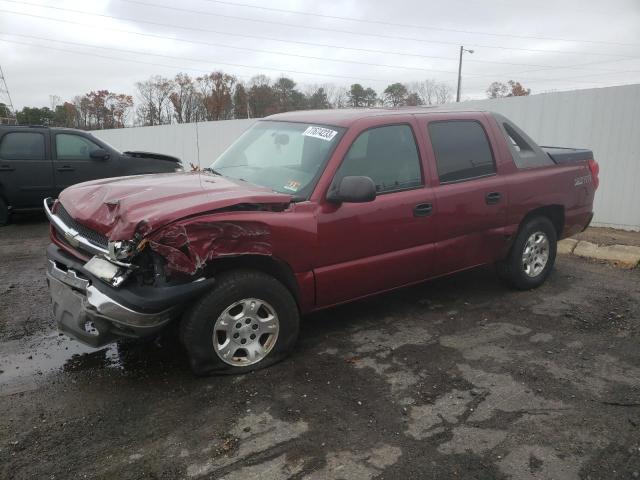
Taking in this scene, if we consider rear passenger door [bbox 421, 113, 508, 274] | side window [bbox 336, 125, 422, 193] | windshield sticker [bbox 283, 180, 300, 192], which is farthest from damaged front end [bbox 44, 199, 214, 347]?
rear passenger door [bbox 421, 113, 508, 274]

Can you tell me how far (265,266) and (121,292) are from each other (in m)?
0.98

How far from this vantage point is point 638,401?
3.34 metres

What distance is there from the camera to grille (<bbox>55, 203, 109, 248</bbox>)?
11.1ft

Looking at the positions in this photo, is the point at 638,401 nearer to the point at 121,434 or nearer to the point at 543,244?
the point at 543,244

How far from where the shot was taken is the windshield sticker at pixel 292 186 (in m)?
3.84

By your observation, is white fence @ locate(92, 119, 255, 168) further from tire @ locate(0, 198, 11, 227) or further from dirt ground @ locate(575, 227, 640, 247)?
dirt ground @ locate(575, 227, 640, 247)

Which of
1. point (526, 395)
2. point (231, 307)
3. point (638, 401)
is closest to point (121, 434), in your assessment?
point (231, 307)

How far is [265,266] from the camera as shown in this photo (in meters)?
3.65

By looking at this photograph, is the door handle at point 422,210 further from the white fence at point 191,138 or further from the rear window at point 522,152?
the white fence at point 191,138

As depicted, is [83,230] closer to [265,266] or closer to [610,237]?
Result: [265,266]

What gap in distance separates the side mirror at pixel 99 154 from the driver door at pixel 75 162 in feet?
0.21

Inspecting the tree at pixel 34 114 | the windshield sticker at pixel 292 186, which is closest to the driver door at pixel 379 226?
the windshield sticker at pixel 292 186

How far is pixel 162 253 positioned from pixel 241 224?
534 millimetres

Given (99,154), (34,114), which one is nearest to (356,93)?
(34,114)
